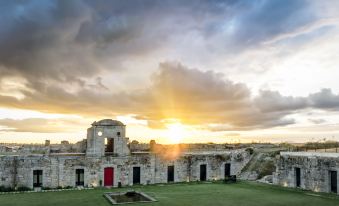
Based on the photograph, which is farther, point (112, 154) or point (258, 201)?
point (112, 154)

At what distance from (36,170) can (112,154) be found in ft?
21.6

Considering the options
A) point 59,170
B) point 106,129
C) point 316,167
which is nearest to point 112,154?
point 106,129

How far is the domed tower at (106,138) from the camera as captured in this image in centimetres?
3553

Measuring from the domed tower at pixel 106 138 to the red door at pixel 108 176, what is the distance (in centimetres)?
136

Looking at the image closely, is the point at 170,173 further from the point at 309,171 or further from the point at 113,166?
the point at 309,171

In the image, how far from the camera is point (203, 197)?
27578 millimetres

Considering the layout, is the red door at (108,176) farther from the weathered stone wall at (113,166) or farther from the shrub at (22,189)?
the shrub at (22,189)

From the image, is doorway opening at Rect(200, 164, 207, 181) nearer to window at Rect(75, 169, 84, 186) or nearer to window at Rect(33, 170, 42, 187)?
window at Rect(75, 169, 84, 186)

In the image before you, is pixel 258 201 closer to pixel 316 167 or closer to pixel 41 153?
pixel 316 167

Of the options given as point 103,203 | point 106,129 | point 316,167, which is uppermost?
point 106,129

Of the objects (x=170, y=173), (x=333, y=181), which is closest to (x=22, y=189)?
(x=170, y=173)

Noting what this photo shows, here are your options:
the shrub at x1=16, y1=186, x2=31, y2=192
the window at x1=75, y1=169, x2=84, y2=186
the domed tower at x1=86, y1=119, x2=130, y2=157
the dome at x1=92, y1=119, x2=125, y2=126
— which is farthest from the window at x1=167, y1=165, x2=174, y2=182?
the shrub at x1=16, y1=186, x2=31, y2=192

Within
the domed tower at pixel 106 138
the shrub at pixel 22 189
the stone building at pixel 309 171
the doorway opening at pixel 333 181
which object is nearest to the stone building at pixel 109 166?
the domed tower at pixel 106 138

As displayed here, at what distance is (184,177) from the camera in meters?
37.8
